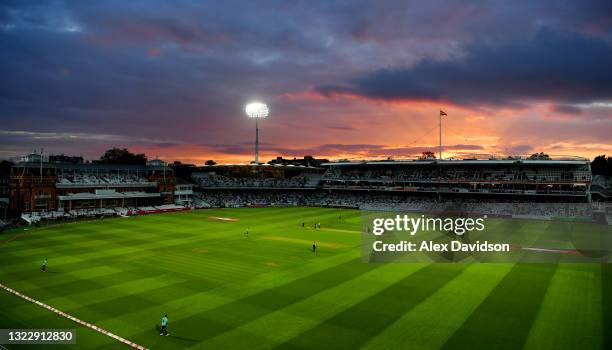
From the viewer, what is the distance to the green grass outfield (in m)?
18.5

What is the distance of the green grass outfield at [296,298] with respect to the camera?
60.5 ft

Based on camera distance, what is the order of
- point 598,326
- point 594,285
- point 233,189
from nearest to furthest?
1. point 598,326
2. point 594,285
3. point 233,189

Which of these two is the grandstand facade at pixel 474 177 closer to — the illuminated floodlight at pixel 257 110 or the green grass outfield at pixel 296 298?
the illuminated floodlight at pixel 257 110

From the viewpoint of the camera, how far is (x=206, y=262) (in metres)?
33.1

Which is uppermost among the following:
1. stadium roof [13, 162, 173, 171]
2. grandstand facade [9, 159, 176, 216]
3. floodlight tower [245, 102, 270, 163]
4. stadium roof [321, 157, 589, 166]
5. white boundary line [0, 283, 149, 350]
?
floodlight tower [245, 102, 270, 163]

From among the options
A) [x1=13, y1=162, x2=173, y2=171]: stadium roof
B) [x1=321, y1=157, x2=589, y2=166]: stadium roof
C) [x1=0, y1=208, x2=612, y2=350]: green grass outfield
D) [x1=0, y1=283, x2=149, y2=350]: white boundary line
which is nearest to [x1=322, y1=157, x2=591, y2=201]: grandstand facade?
[x1=321, y1=157, x2=589, y2=166]: stadium roof

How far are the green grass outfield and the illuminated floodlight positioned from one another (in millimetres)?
60892

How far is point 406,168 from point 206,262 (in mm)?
65393

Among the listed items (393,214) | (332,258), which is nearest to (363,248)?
(332,258)

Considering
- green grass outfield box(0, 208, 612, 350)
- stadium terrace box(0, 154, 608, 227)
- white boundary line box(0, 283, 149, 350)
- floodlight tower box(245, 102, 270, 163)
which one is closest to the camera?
white boundary line box(0, 283, 149, 350)

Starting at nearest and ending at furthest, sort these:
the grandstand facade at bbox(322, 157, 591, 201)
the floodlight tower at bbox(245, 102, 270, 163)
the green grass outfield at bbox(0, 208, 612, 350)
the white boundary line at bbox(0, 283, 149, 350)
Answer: the white boundary line at bbox(0, 283, 149, 350) < the green grass outfield at bbox(0, 208, 612, 350) < the grandstand facade at bbox(322, 157, 591, 201) < the floodlight tower at bbox(245, 102, 270, 163)

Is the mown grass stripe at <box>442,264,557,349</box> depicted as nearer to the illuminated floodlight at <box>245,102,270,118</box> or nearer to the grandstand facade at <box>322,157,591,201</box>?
the grandstand facade at <box>322,157,591,201</box>

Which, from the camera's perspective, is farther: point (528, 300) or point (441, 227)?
point (441, 227)

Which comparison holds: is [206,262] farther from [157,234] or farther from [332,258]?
[157,234]
